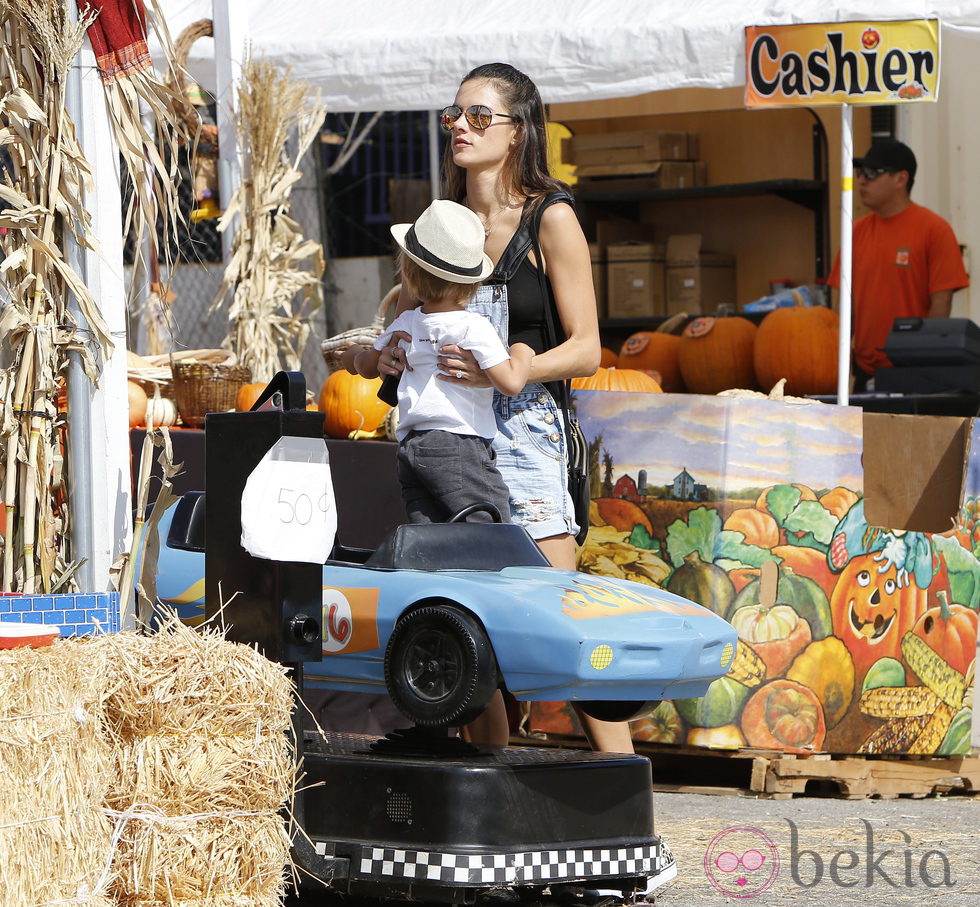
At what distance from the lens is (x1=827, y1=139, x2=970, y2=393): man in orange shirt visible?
801 centimetres

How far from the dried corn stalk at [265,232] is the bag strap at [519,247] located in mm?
3437

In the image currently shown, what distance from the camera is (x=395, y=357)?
3912mm

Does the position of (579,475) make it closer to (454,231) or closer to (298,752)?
(454,231)

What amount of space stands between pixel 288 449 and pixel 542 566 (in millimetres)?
810

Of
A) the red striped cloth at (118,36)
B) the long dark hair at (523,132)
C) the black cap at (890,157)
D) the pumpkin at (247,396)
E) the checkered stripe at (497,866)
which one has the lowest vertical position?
the checkered stripe at (497,866)

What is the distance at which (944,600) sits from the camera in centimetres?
550

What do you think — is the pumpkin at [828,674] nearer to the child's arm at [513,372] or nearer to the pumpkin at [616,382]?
the pumpkin at [616,382]

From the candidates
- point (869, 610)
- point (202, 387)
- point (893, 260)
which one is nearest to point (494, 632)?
point (869, 610)

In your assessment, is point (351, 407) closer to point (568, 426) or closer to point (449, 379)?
point (568, 426)

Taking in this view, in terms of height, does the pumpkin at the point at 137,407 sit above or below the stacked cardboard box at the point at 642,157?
below

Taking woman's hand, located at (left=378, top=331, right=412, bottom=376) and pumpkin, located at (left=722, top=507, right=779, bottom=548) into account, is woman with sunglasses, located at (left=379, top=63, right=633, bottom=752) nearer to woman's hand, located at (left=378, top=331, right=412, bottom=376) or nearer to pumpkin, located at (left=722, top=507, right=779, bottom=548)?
woman's hand, located at (left=378, top=331, right=412, bottom=376)

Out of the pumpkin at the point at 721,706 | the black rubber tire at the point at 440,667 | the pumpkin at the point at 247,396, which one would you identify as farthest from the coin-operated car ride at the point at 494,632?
the pumpkin at the point at 247,396

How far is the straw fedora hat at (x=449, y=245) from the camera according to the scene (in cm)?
372

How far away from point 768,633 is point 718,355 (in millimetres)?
3113
